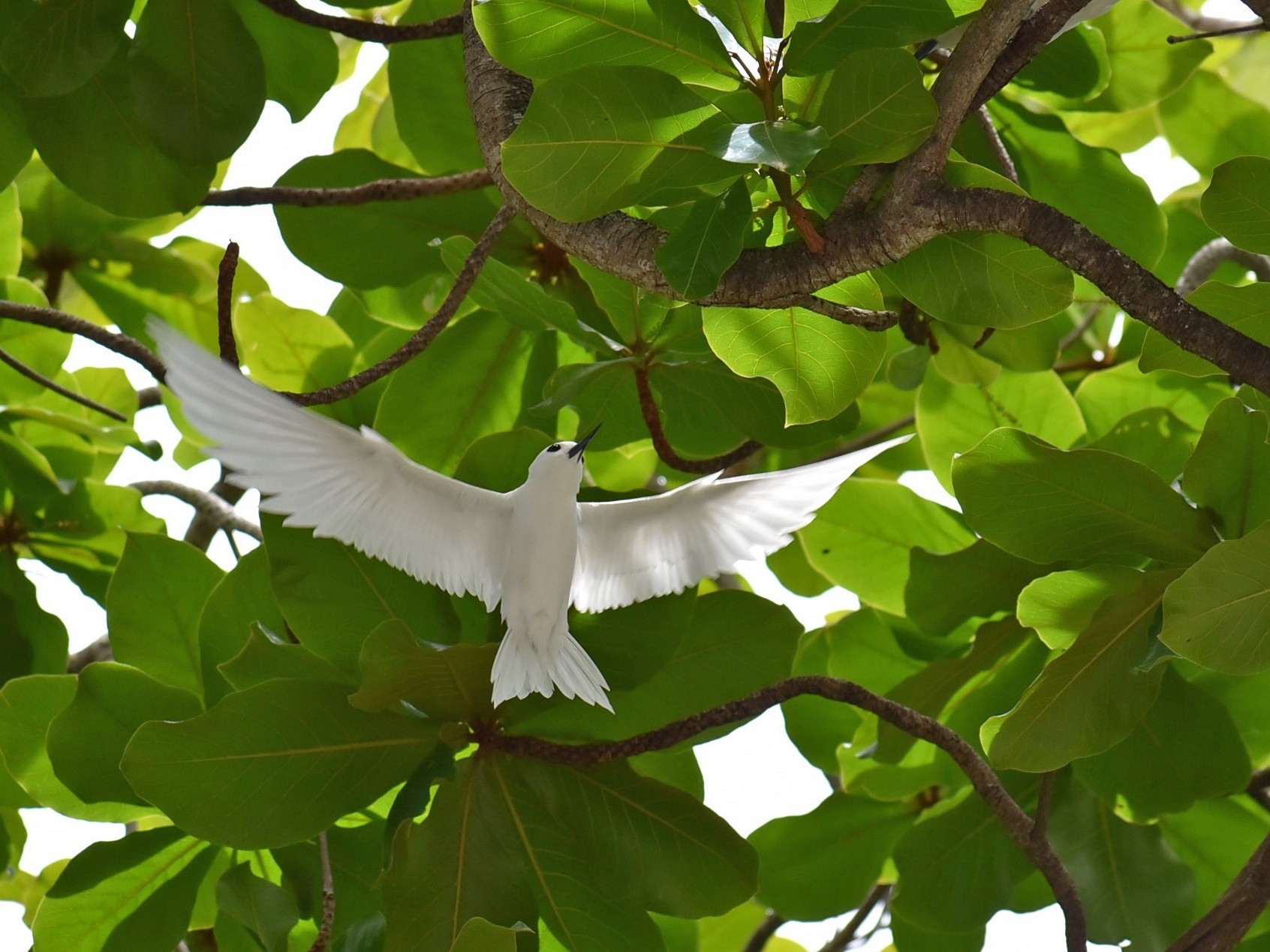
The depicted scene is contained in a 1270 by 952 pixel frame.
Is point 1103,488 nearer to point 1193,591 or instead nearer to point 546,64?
point 1193,591

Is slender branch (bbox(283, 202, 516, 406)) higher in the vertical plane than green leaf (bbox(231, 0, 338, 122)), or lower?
lower

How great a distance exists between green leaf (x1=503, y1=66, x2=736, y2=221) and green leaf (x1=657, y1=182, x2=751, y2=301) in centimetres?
4

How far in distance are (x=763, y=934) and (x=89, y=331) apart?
64.0 inches

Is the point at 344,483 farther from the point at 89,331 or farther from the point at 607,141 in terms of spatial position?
the point at 607,141

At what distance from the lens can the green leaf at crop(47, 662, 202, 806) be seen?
1.63 meters

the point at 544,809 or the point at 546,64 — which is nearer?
the point at 546,64

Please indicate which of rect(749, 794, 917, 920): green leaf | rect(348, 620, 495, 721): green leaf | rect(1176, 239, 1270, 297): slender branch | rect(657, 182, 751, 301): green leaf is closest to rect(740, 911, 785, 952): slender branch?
rect(749, 794, 917, 920): green leaf

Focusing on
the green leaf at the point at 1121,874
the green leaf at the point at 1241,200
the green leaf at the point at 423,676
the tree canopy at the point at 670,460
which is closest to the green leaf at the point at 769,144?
the tree canopy at the point at 670,460

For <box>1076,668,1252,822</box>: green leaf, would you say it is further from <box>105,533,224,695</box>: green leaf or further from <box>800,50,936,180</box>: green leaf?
<box>105,533,224,695</box>: green leaf

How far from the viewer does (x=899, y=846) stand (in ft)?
6.03

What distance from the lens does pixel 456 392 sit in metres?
2.02

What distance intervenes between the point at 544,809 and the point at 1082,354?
1531mm

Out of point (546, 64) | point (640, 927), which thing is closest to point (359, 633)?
point (640, 927)

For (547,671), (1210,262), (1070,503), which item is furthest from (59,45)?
(1210,262)
